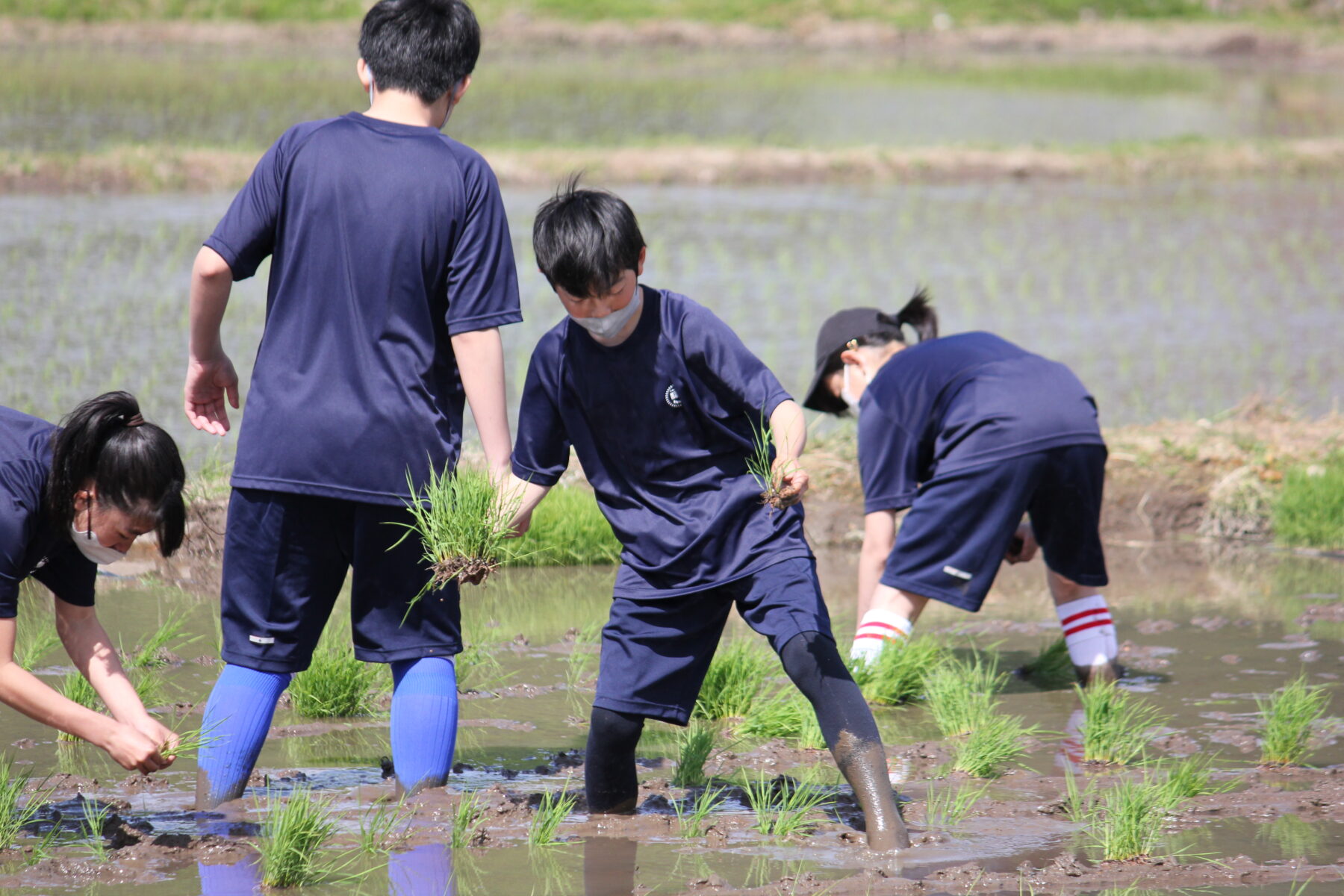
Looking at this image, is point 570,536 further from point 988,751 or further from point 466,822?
point 466,822

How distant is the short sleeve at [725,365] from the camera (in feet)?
10.3

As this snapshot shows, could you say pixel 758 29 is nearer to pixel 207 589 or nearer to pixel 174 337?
pixel 174 337

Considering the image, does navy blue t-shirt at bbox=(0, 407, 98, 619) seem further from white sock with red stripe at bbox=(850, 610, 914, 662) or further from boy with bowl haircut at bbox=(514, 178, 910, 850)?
white sock with red stripe at bbox=(850, 610, 914, 662)

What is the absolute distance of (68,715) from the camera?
9.23ft

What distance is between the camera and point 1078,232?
13383mm

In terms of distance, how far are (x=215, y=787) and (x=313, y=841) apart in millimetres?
456

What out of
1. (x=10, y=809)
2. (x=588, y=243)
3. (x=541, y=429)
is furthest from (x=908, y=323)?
(x=10, y=809)

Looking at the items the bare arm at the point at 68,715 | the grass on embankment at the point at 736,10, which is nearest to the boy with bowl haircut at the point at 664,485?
the bare arm at the point at 68,715

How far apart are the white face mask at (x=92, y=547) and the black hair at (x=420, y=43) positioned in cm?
111

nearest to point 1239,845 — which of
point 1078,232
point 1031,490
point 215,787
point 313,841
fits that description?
point 1031,490

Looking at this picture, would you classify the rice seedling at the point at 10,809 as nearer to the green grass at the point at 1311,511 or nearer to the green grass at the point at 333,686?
the green grass at the point at 333,686

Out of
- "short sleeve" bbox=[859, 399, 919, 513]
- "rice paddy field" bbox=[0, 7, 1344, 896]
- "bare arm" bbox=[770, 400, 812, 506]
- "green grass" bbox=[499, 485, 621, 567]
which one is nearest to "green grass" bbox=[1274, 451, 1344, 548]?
"rice paddy field" bbox=[0, 7, 1344, 896]

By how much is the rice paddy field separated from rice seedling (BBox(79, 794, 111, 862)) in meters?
0.02

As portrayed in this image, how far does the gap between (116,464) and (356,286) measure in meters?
0.60
